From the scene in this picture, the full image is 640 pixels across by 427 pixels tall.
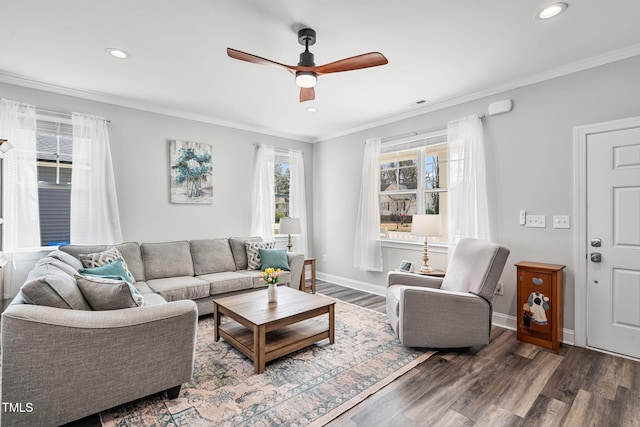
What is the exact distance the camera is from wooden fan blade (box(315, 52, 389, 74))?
2.09m

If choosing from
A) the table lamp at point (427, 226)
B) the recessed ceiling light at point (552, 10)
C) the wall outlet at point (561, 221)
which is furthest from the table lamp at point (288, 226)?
the recessed ceiling light at point (552, 10)

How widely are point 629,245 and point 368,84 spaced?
2860 millimetres

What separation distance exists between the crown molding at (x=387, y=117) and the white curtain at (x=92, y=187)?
0.96ft

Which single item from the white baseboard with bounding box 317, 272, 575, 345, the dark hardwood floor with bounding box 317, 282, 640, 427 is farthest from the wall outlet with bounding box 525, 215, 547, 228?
the dark hardwood floor with bounding box 317, 282, 640, 427

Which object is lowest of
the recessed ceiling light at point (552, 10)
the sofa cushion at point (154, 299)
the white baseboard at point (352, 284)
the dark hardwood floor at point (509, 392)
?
the dark hardwood floor at point (509, 392)

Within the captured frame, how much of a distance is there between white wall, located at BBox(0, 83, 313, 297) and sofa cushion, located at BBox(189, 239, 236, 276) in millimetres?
324

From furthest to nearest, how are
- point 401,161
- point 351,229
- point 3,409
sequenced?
point 351,229 → point 401,161 → point 3,409

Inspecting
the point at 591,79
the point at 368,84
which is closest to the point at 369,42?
the point at 368,84

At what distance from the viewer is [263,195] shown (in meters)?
5.07

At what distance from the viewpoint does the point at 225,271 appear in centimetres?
421

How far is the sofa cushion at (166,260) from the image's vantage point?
3.72 meters

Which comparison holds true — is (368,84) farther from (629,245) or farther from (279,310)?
(629,245)

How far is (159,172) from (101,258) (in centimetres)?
142

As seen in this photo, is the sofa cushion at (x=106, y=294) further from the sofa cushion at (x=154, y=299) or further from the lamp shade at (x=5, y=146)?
the lamp shade at (x=5, y=146)
